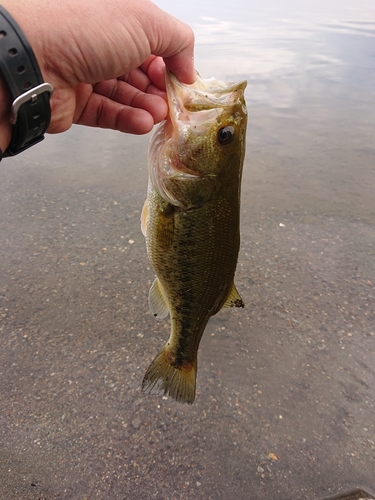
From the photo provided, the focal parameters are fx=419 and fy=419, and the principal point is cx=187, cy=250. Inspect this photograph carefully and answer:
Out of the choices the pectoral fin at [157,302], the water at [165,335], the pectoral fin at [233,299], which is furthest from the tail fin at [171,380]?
the water at [165,335]

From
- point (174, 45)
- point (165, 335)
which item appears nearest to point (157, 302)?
point (174, 45)

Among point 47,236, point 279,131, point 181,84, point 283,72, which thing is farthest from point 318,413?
point 283,72

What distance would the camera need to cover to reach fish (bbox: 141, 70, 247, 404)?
1.70 meters

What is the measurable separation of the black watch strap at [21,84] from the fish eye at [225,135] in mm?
690

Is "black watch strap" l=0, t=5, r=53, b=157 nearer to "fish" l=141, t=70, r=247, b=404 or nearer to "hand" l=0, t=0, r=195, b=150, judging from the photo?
"hand" l=0, t=0, r=195, b=150

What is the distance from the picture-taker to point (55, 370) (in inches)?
118

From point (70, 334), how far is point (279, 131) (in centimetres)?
529

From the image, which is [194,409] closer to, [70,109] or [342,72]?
[70,109]

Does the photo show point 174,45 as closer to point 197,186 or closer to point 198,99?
point 198,99

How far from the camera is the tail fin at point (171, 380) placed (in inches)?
79.7

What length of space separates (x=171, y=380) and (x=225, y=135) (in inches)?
46.2

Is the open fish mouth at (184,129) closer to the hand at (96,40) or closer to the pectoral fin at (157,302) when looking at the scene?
the hand at (96,40)

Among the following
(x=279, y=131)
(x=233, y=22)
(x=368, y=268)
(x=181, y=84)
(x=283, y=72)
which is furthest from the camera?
(x=233, y=22)

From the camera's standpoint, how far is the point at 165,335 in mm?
3303
